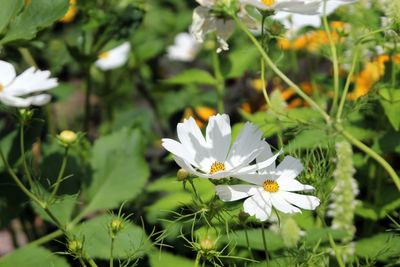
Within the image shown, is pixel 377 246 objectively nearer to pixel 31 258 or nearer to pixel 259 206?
pixel 259 206

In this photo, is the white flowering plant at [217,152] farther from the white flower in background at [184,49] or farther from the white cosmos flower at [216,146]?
the white flower in background at [184,49]

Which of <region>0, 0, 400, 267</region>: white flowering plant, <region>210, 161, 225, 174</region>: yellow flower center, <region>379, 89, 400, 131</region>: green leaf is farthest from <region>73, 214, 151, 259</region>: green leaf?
<region>379, 89, 400, 131</region>: green leaf

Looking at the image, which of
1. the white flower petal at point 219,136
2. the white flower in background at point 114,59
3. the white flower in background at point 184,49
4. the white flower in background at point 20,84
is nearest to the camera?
the white flower in background at point 20,84

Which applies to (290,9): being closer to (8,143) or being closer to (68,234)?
(68,234)

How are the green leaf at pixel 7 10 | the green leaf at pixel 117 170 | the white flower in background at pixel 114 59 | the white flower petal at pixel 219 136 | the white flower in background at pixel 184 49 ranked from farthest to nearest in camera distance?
1. the white flower in background at pixel 184 49
2. the white flower in background at pixel 114 59
3. the green leaf at pixel 117 170
4. the green leaf at pixel 7 10
5. the white flower petal at pixel 219 136

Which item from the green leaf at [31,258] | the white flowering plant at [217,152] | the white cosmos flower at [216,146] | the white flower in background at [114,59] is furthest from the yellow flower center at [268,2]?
the white flower in background at [114,59]

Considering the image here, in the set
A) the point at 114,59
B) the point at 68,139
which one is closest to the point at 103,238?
the point at 68,139

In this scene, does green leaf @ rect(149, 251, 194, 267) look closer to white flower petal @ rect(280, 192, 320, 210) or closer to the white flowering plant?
the white flowering plant

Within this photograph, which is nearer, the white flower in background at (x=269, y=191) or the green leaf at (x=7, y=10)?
the white flower in background at (x=269, y=191)
